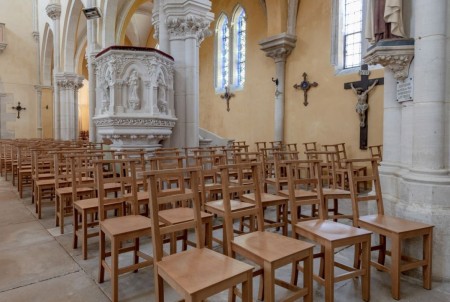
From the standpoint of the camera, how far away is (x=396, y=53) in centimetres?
283

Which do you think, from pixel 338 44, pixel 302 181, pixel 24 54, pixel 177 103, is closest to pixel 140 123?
pixel 177 103

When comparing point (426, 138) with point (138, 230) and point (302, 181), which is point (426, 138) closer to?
point (302, 181)

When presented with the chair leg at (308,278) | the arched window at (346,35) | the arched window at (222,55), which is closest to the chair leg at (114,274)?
the chair leg at (308,278)

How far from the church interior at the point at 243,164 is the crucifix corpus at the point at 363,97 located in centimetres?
3

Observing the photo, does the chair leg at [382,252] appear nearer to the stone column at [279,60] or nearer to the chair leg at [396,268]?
the chair leg at [396,268]

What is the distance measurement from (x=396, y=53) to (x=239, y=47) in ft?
30.4

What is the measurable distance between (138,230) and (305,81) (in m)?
7.58

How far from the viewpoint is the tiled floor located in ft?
7.58

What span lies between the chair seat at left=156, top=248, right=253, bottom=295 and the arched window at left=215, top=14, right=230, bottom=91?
10.6 m

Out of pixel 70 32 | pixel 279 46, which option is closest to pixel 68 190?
pixel 279 46

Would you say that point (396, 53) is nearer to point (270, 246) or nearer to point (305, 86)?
point (270, 246)

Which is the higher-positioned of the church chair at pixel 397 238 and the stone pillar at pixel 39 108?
the stone pillar at pixel 39 108

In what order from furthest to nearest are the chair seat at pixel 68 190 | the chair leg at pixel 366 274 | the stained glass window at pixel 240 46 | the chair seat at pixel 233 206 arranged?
the stained glass window at pixel 240 46, the chair seat at pixel 68 190, the chair seat at pixel 233 206, the chair leg at pixel 366 274

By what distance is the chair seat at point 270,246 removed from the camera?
6.30 feet
